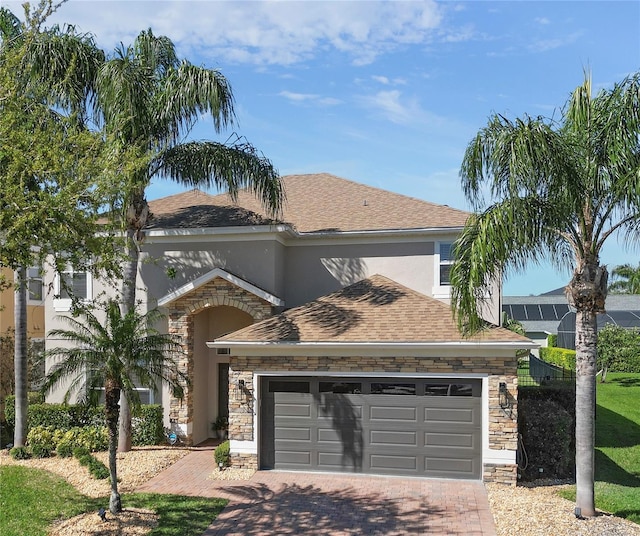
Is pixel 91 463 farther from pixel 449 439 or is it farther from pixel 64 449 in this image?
pixel 449 439

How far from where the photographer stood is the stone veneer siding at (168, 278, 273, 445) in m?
16.1

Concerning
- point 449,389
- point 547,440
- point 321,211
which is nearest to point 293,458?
point 449,389

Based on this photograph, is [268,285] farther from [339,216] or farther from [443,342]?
[443,342]

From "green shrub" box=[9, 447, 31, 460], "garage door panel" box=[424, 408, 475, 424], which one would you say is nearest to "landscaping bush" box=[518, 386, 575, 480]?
"garage door panel" box=[424, 408, 475, 424]

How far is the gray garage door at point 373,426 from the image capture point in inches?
510

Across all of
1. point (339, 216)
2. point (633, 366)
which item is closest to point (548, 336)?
point (633, 366)

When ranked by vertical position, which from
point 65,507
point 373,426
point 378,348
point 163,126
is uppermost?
point 163,126

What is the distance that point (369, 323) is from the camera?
45.7ft

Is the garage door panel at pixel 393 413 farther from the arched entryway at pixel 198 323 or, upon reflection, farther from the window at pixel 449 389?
the arched entryway at pixel 198 323

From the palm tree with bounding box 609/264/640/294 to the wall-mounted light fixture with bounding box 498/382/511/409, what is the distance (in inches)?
758

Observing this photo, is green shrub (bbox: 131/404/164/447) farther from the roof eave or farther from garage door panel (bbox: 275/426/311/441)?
garage door panel (bbox: 275/426/311/441)

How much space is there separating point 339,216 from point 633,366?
24.7 m

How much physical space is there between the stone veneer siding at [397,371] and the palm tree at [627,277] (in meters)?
19.2

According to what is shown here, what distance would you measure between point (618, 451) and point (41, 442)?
15900 mm
